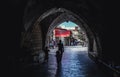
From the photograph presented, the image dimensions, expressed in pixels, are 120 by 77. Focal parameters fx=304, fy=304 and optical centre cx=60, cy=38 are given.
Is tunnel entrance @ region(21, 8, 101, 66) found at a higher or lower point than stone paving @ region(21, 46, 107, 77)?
higher

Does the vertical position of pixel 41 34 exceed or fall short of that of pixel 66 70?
it exceeds it

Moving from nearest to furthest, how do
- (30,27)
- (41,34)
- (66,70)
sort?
(66,70), (30,27), (41,34)

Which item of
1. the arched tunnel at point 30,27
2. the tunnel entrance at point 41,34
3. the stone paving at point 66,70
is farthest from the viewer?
the tunnel entrance at point 41,34

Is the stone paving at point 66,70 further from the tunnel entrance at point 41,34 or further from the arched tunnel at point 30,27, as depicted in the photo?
the tunnel entrance at point 41,34

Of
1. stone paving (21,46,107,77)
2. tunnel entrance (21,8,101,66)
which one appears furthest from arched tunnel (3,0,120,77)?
stone paving (21,46,107,77)

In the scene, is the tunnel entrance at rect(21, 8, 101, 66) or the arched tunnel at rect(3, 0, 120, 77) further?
the tunnel entrance at rect(21, 8, 101, 66)

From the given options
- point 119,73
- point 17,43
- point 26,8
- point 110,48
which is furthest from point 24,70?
point 119,73

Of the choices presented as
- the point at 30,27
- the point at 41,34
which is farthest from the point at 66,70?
the point at 41,34

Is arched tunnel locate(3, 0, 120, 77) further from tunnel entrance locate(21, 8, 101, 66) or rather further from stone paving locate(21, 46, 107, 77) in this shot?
stone paving locate(21, 46, 107, 77)

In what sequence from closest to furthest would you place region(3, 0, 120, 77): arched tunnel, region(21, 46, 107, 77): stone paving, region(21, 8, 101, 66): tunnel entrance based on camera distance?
region(21, 46, 107, 77): stone paving < region(3, 0, 120, 77): arched tunnel < region(21, 8, 101, 66): tunnel entrance

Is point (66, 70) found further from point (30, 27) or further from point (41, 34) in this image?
point (41, 34)

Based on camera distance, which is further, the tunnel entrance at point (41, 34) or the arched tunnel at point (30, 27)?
the tunnel entrance at point (41, 34)

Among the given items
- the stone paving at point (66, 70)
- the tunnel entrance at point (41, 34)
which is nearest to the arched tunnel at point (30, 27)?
the tunnel entrance at point (41, 34)

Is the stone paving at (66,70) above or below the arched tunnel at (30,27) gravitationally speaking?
below
